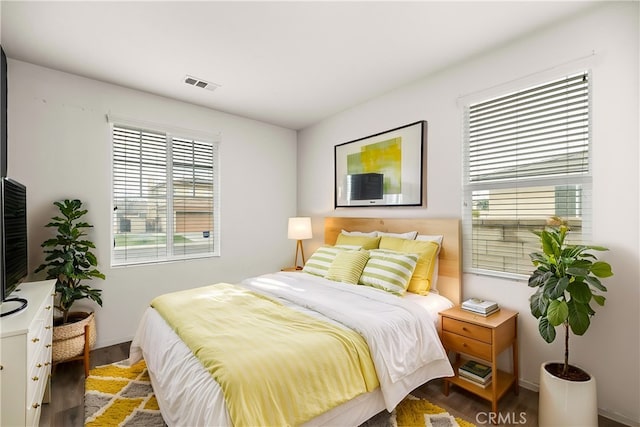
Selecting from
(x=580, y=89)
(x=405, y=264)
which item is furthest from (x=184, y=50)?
(x=580, y=89)

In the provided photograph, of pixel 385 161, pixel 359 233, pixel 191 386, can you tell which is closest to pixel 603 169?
pixel 385 161

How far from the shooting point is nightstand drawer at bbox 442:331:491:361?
2.06 metres

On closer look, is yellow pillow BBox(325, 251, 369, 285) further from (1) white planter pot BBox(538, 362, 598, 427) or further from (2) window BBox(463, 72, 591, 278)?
(1) white planter pot BBox(538, 362, 598, 427)

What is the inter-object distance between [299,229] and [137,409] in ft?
8.17

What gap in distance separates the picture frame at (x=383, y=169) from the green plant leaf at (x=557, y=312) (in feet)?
4.66

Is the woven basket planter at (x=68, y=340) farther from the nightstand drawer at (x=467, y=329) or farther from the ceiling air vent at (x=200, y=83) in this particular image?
the nightstand drawer at (x=467, y=329)

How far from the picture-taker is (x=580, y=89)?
6.95 feet

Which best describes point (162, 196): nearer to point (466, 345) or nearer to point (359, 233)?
point (359, 233)

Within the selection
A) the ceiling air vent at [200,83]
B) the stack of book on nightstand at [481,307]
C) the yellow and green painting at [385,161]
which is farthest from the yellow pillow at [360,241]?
→ the ceiling air vent at [200,83]

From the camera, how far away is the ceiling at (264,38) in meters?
2.03

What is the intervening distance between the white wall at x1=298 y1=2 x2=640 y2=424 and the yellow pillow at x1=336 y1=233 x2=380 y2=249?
0.78 meters

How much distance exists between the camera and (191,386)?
4.80 ft

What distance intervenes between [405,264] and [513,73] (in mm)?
1760

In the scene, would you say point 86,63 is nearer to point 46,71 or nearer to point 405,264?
point 46,71
